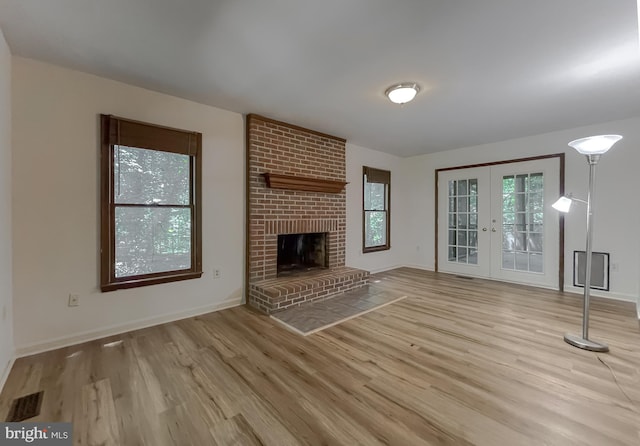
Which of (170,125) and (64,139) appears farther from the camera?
(170,125)

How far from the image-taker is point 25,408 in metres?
1.56

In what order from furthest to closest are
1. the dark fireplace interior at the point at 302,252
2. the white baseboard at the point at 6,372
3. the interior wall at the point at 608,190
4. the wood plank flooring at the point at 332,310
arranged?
the dark fireplace interior at the point at 302,252, the interior wall at the point at 608,190, the wood plank flooring at the point at 332,310, the white baseboard at the point at 6,372

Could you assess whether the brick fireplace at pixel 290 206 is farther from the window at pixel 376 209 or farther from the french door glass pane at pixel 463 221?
the french door glass pane at pixel 463 221

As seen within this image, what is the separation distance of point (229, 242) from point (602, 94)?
4.36 metres

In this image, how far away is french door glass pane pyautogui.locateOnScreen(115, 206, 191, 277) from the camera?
2605mm

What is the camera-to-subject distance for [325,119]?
356cm

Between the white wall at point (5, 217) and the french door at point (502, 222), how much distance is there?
5797 millimetres

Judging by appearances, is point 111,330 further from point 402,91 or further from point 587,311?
point 587,311

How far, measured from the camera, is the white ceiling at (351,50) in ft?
5.38

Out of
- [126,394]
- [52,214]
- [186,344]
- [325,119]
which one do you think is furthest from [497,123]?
[52,214]

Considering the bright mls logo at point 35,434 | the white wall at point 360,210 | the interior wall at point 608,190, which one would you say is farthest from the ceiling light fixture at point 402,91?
the bright mls logo at point 35,434

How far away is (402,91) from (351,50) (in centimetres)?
77

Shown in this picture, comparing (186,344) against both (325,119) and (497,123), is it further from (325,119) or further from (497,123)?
(497,123)

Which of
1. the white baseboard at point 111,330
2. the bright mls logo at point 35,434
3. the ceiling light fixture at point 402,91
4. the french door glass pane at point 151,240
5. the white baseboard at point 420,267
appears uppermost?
the ceiling light fixture at point 402,91
